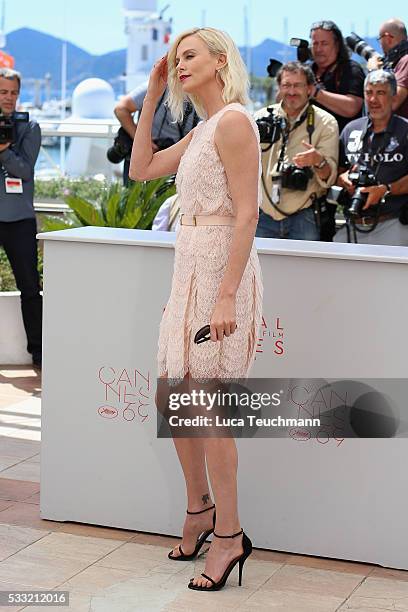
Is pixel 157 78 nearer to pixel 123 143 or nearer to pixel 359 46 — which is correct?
pixel 359 46

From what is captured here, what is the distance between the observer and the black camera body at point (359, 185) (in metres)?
5.51

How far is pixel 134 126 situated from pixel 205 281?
154 inches

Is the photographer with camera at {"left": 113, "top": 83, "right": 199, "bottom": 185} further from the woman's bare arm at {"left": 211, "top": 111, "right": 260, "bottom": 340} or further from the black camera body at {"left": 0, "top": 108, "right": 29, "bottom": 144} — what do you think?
the woman's bare arm at {"left": 211, "top": 111, "right": 260, "bottom": 340}

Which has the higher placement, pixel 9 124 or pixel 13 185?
pixel 9 124

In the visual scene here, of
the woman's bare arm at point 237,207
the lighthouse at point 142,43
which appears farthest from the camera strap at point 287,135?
the lighthouse at point 142,43

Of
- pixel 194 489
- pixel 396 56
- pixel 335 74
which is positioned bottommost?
pixel 194 489

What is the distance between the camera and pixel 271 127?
226 inches

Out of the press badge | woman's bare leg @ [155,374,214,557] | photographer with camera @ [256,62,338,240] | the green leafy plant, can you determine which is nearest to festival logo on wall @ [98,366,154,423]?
woman's bare leg @ [155,374,214,557]

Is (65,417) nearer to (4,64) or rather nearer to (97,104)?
(4,64)

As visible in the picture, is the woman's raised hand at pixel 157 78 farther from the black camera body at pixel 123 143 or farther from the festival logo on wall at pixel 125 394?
the black camera body at pixel 123 143

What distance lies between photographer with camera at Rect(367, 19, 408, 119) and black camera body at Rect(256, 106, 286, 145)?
2.35 ft

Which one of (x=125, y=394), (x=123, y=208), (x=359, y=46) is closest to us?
(x=125, y=394)

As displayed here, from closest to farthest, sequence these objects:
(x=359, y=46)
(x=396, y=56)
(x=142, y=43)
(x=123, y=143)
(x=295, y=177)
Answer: (x=295, y=177), (x=396, y=56), (x=359, y=46), (x=123, y=143), (x=142, y=43)

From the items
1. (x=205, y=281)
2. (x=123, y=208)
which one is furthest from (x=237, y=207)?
(x=123, y=208)
